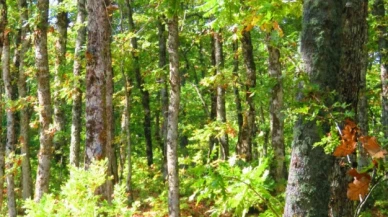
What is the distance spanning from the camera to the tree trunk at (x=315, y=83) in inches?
127

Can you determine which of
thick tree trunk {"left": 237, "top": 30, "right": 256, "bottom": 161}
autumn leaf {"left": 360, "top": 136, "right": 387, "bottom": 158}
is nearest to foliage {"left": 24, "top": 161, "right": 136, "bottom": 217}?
autumn leaf {"left": 360, "top": 136, "right": 387, "bottom": 158}

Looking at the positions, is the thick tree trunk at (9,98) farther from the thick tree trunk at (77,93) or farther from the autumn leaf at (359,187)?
the autumn leaf at (359,187)

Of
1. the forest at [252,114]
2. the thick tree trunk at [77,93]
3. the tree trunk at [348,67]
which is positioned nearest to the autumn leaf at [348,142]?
the forest at [252,114]

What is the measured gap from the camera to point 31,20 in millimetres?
9297

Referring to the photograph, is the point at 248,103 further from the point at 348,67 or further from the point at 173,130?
the point at 348,67

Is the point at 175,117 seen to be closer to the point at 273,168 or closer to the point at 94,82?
the point at 94,82

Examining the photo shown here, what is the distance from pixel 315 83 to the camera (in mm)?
3189

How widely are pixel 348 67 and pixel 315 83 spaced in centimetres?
50

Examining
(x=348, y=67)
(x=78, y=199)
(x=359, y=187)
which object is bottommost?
(x=78, y=199)

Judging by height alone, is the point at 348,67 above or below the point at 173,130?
above

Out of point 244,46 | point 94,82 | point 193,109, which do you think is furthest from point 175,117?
point 193,109

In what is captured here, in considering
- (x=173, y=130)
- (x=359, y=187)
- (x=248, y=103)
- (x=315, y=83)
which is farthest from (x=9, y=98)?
(x=359, y=187)

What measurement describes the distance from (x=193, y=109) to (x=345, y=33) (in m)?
18.1

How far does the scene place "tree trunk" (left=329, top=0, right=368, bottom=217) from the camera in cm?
344
